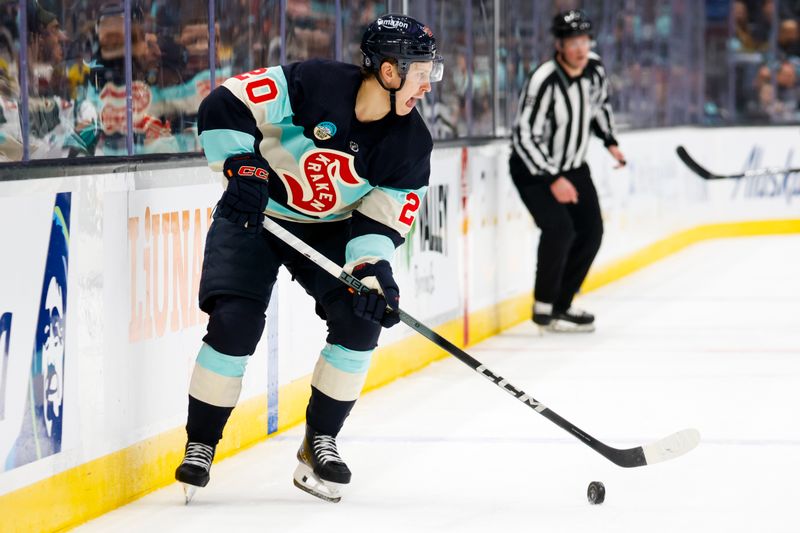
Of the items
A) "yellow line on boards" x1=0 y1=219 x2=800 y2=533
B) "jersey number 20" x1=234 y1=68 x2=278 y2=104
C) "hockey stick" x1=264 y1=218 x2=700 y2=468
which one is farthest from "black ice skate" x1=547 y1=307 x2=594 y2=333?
"jersey number 20" x1=234 y1=68 x2=278 y2=104

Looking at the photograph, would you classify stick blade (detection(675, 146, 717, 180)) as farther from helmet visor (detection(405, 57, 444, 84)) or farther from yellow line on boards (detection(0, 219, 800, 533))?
helmet visor (detection(405, 57, 444, 84))

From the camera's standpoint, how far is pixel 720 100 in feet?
36.9

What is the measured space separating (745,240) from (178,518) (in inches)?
315

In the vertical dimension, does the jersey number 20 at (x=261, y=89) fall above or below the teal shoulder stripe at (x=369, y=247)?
above

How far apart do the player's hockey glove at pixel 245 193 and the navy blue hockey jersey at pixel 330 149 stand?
5.4 inches

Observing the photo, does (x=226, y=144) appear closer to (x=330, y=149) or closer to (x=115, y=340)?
(x=330, y=149)

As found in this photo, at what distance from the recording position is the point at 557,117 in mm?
5965

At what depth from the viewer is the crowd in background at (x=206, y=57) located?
317cm

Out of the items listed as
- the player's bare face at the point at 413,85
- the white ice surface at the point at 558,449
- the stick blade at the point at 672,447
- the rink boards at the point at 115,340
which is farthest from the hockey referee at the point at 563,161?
the player's bare face at the point at 413,85

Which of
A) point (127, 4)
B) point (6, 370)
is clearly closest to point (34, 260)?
point (6, 370)

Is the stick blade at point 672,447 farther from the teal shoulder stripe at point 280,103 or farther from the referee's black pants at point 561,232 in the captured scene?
the referee's black pants at point 561,232

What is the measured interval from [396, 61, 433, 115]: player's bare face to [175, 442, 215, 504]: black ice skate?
0.82m

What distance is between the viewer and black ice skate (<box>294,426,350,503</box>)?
320 centimetres

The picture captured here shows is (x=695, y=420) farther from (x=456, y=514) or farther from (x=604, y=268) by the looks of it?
(x=604, y=268)
